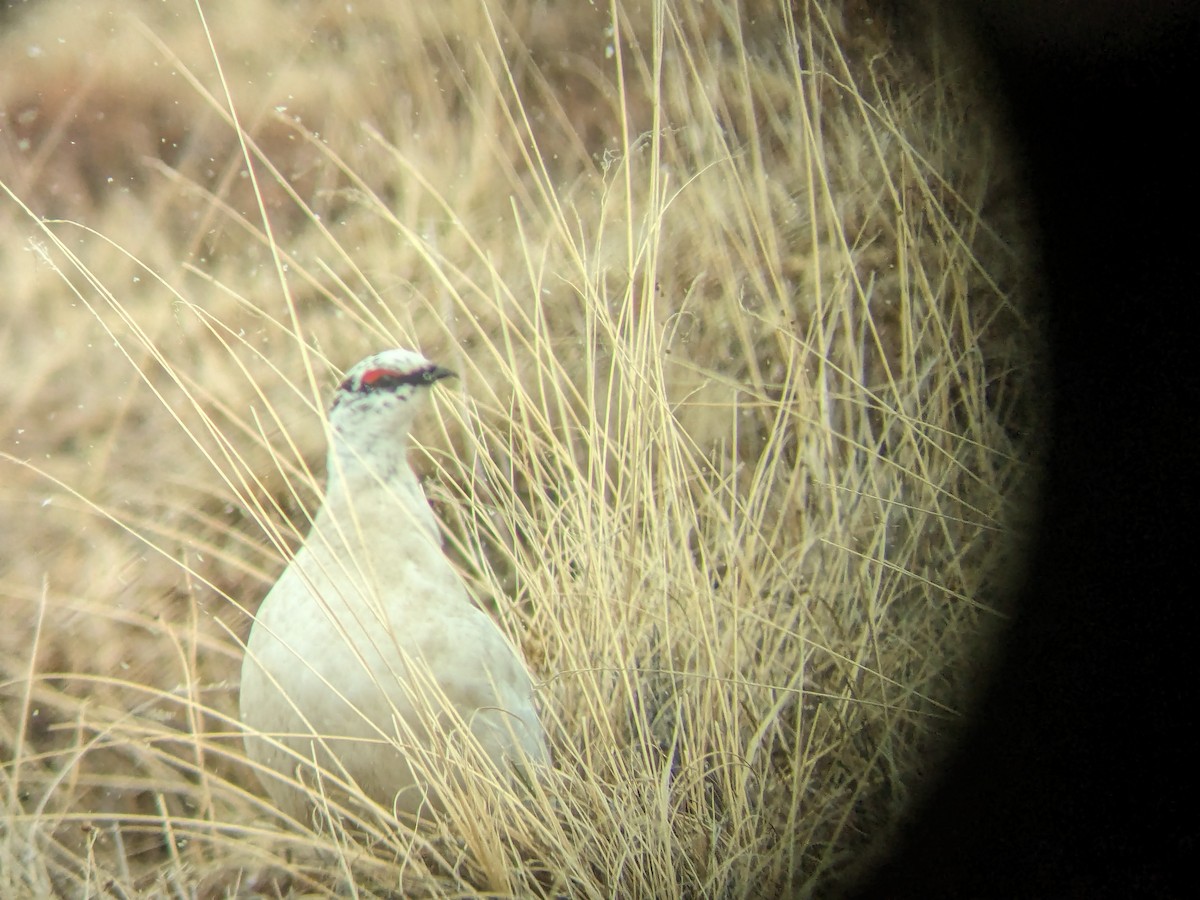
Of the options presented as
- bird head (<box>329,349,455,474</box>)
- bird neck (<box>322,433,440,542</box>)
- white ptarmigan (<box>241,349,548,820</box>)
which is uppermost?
bird head (<box>329,349,455,474</box>)

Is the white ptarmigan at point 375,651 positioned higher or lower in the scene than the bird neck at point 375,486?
lower

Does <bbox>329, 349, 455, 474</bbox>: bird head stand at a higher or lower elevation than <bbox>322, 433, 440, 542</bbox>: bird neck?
higher

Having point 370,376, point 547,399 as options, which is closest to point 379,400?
point 370,376

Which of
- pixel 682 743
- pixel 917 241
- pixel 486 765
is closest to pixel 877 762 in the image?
pixel 682 743

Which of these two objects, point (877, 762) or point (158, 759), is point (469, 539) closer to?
point (158, 759)
